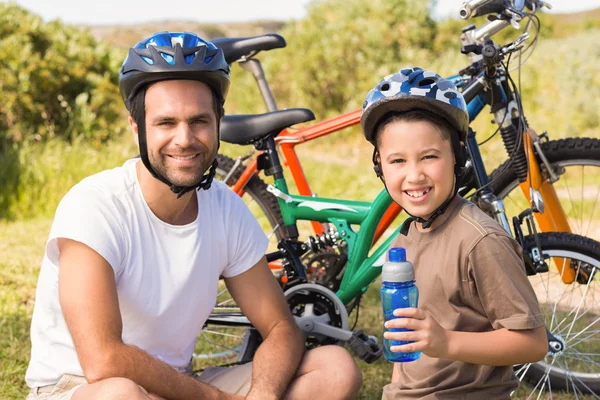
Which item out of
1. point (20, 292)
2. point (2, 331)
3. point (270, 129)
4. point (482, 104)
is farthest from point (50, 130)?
point (482, 104)

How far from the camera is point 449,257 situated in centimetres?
225

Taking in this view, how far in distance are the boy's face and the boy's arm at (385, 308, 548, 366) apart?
1.29ft

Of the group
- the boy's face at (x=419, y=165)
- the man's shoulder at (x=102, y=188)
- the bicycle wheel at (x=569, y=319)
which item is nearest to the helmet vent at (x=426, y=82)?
the boy's face at (x=419, y=165)

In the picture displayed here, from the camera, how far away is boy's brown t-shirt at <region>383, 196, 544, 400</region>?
2139 mm

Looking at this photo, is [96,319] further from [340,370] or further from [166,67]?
[340,370]

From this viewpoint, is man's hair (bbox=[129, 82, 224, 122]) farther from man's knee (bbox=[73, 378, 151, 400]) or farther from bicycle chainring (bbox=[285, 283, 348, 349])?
bicycle chainring (bbox=[285, 283, 348, 349])

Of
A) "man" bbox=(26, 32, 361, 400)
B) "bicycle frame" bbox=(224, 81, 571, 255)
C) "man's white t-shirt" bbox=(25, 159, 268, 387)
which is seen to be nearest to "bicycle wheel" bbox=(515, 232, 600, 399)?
"bicycle frame" bbox=(224, 81, 571, 255)

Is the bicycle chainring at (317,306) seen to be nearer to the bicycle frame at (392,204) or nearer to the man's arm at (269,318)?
the bicycle frame at (392,204)

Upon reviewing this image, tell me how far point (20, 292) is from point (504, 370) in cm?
390

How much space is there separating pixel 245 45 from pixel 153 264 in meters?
1.76

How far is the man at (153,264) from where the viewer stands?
8.42 ft

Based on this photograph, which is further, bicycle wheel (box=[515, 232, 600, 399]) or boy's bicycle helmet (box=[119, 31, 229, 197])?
bicycle wheel (box=[515, 232, 600, 399])

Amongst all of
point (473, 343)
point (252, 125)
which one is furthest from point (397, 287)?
point (252, 125)

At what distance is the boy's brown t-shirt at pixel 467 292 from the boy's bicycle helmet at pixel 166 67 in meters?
0.91
